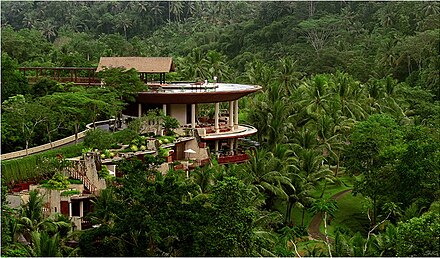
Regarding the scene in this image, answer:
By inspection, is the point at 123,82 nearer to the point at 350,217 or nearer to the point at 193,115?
the point at 193,115

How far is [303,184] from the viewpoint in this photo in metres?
33.5

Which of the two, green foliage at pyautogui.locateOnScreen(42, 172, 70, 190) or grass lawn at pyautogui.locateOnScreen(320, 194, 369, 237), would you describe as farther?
grass lawn at pyautogui.locateOnScreen(320, 194, 369, 237)

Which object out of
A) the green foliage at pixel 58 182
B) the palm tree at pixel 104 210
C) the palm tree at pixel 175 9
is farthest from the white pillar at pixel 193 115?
the palm tree at pixel 175 9

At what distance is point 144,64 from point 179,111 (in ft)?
10.8

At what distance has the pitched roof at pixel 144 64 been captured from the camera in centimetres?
3769

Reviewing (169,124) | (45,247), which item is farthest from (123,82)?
(45,247)

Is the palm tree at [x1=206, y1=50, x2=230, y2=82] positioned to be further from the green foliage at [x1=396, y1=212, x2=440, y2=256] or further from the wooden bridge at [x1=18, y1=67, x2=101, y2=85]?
the green foliage at [x1=396, y1=212, x2=440, y2=256]

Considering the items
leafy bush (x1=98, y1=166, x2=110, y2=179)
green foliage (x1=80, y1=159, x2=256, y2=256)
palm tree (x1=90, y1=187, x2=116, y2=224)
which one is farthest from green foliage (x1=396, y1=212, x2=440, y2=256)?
leafy bush (x1=98, y1=166, x2=110, y2=179)

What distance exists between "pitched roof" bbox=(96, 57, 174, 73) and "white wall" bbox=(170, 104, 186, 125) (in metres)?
2.08

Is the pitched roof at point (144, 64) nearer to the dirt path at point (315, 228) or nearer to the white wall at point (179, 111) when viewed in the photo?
the white wall at point (179, 111)

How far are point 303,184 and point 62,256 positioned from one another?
16.4m

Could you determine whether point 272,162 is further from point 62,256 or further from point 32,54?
point 32,54

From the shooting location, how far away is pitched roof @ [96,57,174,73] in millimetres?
37688

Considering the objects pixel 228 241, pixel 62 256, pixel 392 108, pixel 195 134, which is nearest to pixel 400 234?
pixel 228 241
